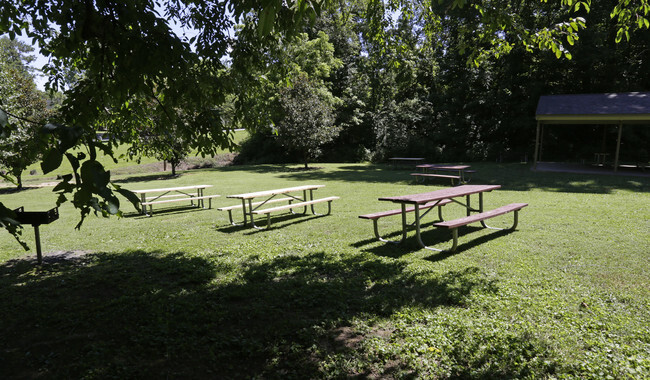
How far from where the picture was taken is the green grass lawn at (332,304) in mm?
3281

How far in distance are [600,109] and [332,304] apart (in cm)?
1788

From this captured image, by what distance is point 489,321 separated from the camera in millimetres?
3928

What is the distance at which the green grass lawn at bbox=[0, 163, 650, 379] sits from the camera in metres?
3.28

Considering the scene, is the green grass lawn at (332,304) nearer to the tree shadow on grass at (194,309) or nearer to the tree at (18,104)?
the tree shadow on grass at (194,309)

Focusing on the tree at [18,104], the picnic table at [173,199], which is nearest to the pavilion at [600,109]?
the picnic table at [173,199]

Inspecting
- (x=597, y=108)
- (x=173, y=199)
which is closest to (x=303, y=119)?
(x=173, y=199)

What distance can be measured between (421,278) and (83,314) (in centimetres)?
377

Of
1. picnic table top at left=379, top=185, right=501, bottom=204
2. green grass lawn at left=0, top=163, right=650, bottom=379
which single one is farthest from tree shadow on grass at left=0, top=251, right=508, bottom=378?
picnic table top at left=379, top=185, right=501, bottom=204

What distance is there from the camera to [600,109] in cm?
1747

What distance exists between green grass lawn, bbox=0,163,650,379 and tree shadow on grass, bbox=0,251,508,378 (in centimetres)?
2

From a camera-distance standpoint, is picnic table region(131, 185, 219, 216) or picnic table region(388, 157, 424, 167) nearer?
picnic table region(131, 185, 219, 216)

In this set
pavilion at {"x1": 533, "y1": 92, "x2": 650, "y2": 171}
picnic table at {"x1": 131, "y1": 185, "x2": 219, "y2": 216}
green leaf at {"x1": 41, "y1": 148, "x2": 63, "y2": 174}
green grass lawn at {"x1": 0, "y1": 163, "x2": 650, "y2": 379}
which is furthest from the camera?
pavilion at {"x1": 533, "y1": 92, "x2": 650, "y2": 171}

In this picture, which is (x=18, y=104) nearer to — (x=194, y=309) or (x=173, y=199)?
(x=173, y=199)

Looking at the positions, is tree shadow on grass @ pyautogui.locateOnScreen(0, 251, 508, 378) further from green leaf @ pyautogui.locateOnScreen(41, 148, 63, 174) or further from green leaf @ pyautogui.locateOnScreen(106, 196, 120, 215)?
green leaf @ pyautogui.locateOnScreen(41, 148, 63, 174)
